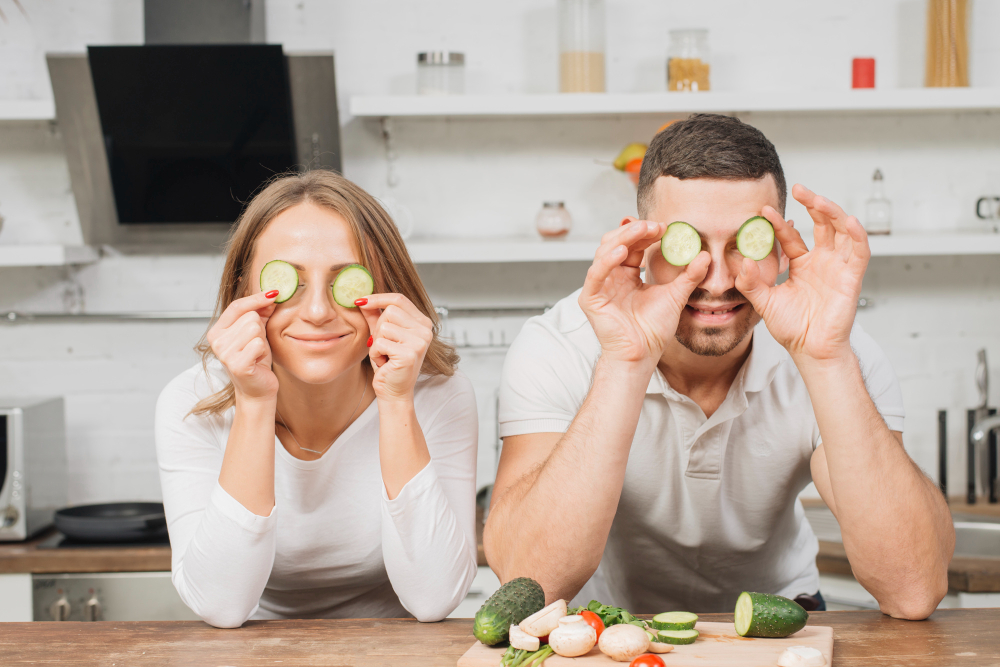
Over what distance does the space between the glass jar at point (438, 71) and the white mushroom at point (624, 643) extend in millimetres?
2570

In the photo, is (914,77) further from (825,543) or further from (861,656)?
→ (861,656)

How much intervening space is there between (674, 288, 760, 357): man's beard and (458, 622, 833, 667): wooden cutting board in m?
0.57

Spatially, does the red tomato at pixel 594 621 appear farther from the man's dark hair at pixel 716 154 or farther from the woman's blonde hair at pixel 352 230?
the man's dark hair at pixel 716 154

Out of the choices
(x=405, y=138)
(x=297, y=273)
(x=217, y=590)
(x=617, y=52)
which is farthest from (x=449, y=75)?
(x=217, y=590)

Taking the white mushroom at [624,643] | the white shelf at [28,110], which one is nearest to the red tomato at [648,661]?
the white mushroom at [624,643]

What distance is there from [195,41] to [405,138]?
3.04 ft

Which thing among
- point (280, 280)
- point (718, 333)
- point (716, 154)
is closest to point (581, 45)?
point (716, 154)

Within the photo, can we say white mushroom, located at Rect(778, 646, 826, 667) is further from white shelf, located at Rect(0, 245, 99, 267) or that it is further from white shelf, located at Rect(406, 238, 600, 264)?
white shelf, located at Rect(0, 245, 99, 267)

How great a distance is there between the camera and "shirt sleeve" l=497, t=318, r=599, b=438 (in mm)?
1825

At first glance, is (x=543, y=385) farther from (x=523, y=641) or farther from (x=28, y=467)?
(x=28, y=467)

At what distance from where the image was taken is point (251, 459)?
160 centimetres

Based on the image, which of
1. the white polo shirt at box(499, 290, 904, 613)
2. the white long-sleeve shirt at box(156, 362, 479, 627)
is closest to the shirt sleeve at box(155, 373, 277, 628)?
the white long-sleeve shirt at box(156, 362, 479, 627)

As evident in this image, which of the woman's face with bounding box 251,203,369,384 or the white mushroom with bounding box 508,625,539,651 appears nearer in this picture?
the white mushroom with bounding box 508,625,539,651

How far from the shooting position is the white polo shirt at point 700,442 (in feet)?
6.03
